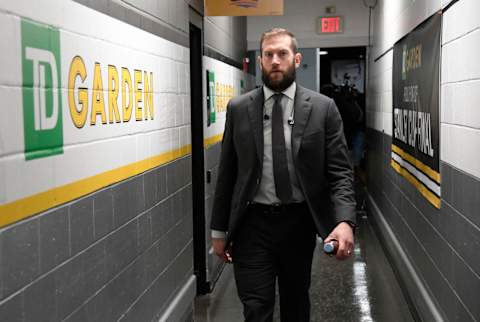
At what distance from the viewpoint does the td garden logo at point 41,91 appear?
78.1 inches

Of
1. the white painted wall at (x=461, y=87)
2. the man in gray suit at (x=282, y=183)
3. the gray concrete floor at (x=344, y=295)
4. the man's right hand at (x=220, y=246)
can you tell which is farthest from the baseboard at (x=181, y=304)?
the white painted wall at (x=461, y=87)

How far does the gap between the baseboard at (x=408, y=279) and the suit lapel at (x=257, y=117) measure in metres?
1.53

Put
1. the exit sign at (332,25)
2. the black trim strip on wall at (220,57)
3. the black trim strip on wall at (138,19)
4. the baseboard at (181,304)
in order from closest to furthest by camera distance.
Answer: the black trim strip on wall at (138,19) < the baseboard at (181,304) < the black trim strip on wall at (220,57) < the exit sign at (332,25)

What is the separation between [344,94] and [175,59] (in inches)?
243

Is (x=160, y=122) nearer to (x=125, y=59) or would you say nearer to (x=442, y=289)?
(x=125, y=59)

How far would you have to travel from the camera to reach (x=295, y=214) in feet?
10.0

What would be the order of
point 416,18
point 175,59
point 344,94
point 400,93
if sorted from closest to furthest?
point 175,59 < point 416,18 < point 400,93 < point 344,94

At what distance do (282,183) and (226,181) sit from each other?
30cm

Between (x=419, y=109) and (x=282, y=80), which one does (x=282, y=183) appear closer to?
(x=282, y=80)

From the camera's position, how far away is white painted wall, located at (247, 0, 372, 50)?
9.55 m

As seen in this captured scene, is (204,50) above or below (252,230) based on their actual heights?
above

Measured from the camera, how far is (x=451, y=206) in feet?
11.6

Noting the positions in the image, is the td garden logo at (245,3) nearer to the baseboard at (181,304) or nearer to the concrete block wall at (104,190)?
the concrete block wall at (104,190)

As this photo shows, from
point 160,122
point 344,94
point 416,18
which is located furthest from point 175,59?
point 344,94
